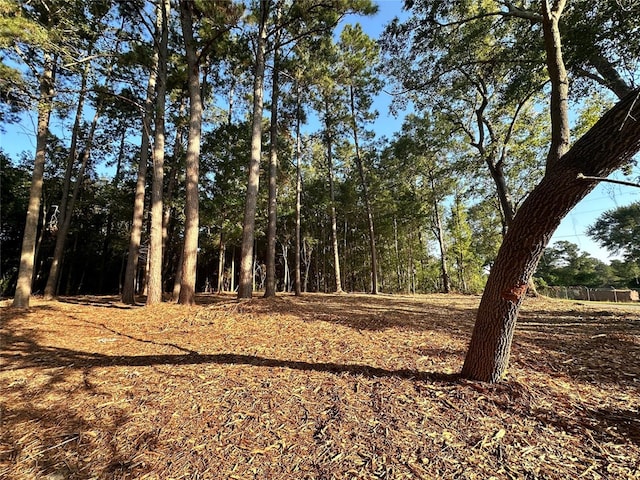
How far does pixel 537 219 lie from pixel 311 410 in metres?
2.20

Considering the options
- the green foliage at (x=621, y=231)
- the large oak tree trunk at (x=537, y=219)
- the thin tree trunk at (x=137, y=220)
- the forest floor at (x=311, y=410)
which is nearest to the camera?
the forest floor at (x=311, y=410)

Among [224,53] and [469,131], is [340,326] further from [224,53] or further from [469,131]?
[469,131]

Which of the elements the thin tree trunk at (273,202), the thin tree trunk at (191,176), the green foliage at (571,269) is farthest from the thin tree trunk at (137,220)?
the green foliage at (571,269)

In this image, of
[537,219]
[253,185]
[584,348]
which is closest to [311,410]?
[537,219]

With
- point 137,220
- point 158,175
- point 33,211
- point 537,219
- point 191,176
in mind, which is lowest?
point 537,219

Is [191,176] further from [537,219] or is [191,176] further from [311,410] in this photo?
[537,219]

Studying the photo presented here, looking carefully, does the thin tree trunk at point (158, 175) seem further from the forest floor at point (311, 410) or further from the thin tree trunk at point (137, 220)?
the forest floor at point (311, 410)

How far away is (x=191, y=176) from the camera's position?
636cm

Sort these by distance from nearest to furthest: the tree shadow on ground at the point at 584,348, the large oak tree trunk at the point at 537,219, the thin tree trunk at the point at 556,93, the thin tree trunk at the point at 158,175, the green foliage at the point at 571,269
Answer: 1. the large oak tree trunk at the point at 537,219
2. the thin tree trunk at the point at 556,93
3. the tree shadow on ground at the point at 584,348
4. the thin tree trunk at the point at 158,175
5. the green foliage at the point at 571,269

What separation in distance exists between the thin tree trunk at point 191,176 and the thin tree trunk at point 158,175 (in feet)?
2.38

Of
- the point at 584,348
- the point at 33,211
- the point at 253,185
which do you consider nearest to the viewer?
the point at 584,348

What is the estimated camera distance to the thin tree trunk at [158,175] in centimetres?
648

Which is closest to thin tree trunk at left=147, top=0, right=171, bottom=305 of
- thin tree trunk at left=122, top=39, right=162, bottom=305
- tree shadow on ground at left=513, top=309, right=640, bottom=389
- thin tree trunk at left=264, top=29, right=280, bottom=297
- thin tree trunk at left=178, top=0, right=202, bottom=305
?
thin tree trunk at left=122, top=39, right=162, bottom=305

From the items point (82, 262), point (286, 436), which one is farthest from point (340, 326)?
point (82, 262)
